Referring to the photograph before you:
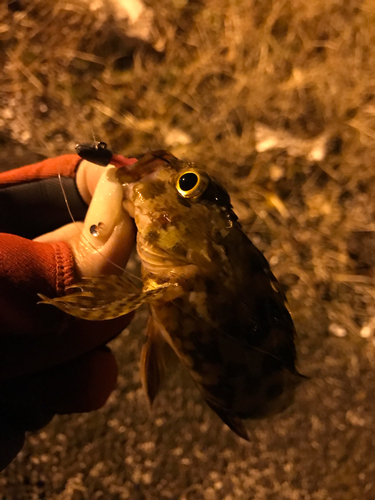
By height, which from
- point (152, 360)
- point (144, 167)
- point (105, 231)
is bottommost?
point (152, 360)

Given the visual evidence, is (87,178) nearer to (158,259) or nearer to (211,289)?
(158,259)

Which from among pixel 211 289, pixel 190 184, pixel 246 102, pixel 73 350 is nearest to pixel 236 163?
pixel 246 102

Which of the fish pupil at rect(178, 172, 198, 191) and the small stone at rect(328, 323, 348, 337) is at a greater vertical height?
the fish pupil at rect(178, 172, 198, 191)

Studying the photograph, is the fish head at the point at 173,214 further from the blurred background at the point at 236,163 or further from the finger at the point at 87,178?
the blurred background at the point at 236,163

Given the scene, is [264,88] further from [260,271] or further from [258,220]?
[260,271]

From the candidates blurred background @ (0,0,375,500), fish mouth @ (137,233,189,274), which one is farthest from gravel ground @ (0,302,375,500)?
fish mouth @ (137,233,189,274)

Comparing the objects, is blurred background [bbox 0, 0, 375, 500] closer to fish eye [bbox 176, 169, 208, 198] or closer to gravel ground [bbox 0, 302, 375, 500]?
gravel ground [bbox 0, 302, 375, 500]

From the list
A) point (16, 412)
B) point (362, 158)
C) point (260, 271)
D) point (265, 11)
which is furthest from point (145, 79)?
point (16, 412)
